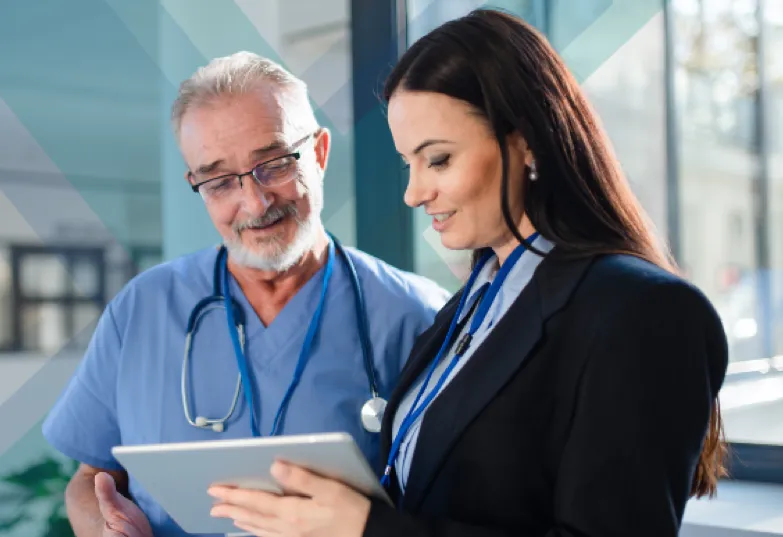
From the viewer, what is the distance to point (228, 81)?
54.2 inches

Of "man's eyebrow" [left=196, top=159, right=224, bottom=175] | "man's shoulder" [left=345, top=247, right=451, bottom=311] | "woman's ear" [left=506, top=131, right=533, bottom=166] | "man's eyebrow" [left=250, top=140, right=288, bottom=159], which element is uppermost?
"man's eyebrow" [left=250, top=140, right=288, bottom=159]

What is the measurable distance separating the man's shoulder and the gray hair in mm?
308

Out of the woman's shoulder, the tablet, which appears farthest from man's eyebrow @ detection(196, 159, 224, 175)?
the woman's shoulder

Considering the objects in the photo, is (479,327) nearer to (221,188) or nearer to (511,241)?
(511,241)

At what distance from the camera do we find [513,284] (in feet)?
3.18

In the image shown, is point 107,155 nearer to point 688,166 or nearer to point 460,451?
point 688,166

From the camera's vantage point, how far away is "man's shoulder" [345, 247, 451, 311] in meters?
1.42

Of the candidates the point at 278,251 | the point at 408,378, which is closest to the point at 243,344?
the point at 278,251

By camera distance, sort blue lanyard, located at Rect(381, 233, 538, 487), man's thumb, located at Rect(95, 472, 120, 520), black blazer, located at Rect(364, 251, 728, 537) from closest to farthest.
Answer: black blazer, located at Rect(364, 251, 728, 537) < blue lanyard, located at Rect(381, 233, 538, 487) < man's thumb, located at Rect(95, 472, 120, 520)

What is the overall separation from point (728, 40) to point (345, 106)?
3.24ft

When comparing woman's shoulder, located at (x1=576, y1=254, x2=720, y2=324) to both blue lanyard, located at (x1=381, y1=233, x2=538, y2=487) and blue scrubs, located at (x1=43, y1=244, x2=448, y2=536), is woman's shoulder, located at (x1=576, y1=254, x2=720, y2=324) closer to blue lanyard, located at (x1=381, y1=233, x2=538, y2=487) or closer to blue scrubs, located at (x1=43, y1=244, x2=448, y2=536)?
blue lanyard, located at (x1=381, y1=233, x2=538, y2=487)

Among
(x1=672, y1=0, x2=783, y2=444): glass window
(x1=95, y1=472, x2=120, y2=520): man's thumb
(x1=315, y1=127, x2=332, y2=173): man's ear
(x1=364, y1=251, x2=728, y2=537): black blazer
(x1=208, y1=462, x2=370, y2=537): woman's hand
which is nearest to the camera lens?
(x1=364, y1=251, x2=728, y2=537): black blazer

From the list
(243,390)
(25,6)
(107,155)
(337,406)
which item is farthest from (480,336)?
(25,6)

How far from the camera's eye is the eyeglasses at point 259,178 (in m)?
1.35
